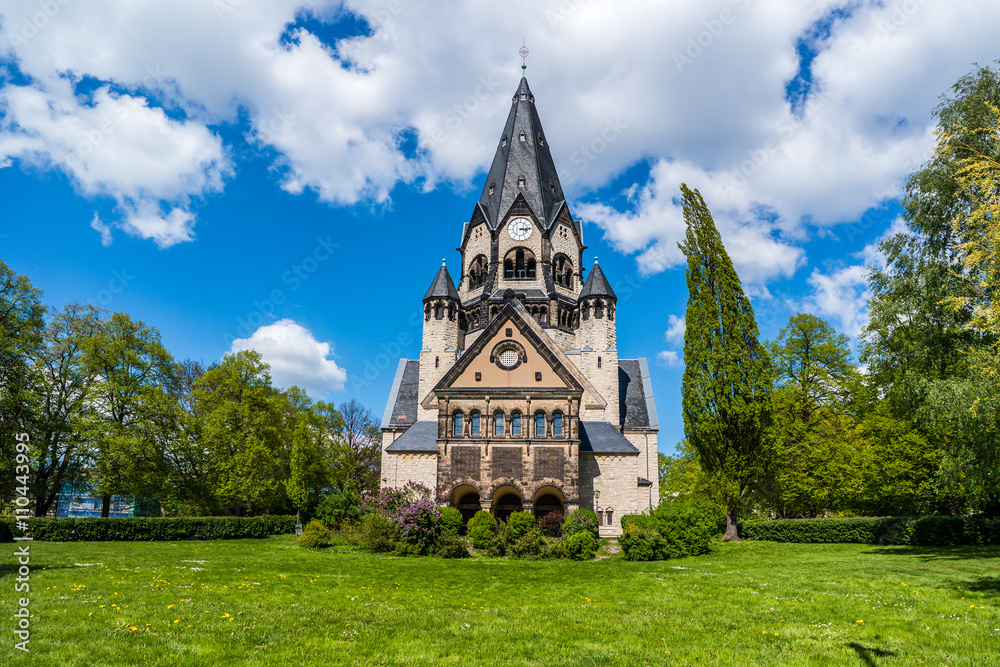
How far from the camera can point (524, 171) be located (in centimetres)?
4934

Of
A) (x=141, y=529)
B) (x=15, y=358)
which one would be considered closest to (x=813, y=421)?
(x=141, y=529)

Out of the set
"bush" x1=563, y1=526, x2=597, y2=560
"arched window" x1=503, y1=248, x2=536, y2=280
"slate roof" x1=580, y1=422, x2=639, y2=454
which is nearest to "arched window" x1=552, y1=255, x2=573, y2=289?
"arched window" x1=503, y1=248, x2=536, y2=280

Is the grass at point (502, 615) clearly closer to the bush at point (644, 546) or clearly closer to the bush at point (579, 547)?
the bush at point (644, 546)

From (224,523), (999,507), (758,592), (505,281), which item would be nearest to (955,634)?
(758,592)

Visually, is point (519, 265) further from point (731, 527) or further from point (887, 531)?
point (887, 531)

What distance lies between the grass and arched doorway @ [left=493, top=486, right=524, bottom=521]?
53.3 feet

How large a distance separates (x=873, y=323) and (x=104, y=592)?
22.7 m

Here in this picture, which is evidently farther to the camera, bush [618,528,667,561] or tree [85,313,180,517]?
tree [85,313,180,517]

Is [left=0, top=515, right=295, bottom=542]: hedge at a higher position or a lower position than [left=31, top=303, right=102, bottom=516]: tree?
lower

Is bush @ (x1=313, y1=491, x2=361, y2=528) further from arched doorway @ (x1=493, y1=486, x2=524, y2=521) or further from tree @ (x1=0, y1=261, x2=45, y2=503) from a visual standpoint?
tree @ (x1=0, y1=261, x2=45, y2=503)

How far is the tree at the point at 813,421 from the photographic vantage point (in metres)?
31.7

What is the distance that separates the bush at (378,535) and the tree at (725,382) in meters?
14.1

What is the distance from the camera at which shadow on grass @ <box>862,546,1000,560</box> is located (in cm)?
1905

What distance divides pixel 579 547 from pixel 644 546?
243 centimetres
